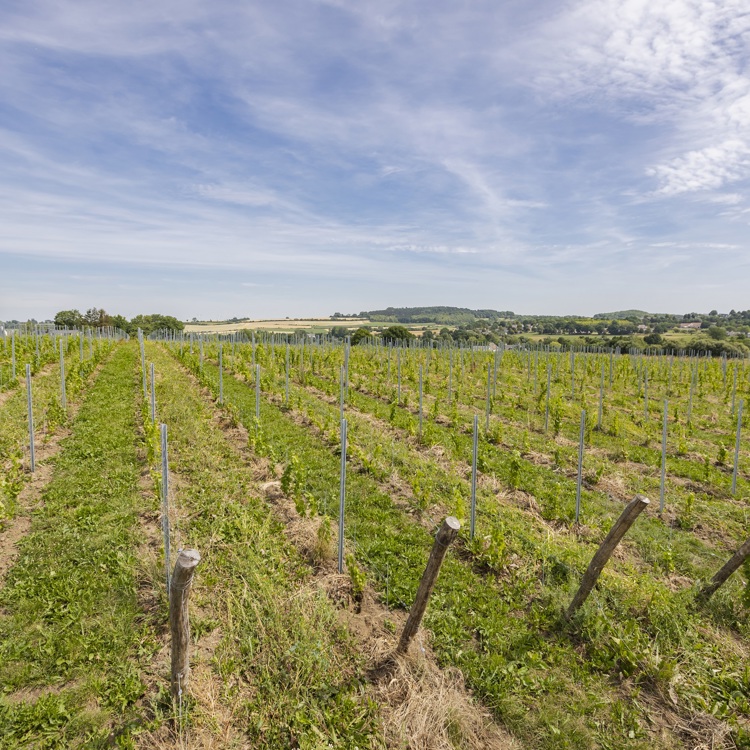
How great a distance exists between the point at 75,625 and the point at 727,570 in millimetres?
6361

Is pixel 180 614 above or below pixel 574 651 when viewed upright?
above

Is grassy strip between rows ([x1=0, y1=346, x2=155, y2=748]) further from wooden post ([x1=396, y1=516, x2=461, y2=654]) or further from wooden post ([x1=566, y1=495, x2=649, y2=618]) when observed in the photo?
wooden post ([x1=566, y1=495, x2=649, y2=618])

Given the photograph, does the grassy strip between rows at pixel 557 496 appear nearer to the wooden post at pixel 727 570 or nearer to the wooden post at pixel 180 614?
the wooden post at pixel 727 570

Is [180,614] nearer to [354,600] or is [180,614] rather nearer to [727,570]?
[354,600]

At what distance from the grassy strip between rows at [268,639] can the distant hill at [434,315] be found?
129 metres

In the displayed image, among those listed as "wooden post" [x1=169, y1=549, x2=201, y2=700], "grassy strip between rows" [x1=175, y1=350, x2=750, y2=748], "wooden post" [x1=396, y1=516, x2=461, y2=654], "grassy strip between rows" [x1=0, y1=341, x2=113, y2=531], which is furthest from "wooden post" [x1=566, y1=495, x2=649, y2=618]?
"grassy strip between rows" [x1=0, y1=341, x2=113, y2=531]

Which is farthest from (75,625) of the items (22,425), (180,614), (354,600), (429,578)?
(22,425)

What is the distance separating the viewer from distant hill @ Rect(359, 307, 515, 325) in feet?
464

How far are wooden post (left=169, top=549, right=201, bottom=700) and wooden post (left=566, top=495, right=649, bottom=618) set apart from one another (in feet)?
11.2

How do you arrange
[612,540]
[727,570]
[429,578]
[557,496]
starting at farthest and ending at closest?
[557,496] → [727,570] → [612,540] → [429,578]

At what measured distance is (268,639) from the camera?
12.9ft

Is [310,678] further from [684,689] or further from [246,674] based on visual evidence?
[684,689]

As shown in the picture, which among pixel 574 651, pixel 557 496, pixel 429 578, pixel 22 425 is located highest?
pixel 22 425

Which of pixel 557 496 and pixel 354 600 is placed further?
pixel 557 496
